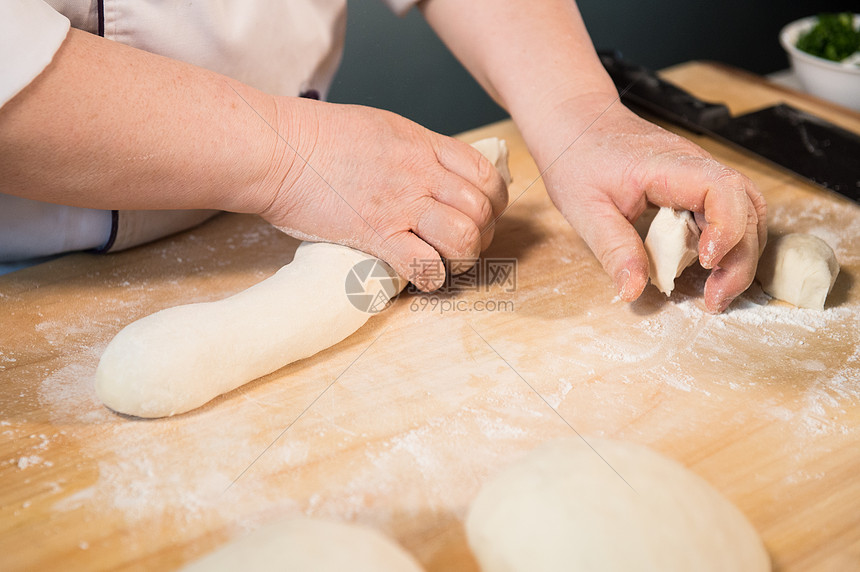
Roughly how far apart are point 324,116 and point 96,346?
0.50m

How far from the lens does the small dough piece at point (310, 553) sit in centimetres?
63

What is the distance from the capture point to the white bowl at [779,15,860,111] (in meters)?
1.71

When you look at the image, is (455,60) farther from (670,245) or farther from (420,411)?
(420,411)

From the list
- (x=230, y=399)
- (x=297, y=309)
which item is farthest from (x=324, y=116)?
(x=230, y=399)

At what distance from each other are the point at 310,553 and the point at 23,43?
0.70 meters

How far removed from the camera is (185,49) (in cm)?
113

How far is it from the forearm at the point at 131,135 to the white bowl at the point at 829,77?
1.49 metres

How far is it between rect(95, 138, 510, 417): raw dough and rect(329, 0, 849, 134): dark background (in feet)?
1.05

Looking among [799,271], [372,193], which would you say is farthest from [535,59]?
[799,271]

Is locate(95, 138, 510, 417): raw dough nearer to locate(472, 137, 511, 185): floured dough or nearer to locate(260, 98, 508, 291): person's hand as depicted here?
locate(260, 98, 508, 291): person's hand

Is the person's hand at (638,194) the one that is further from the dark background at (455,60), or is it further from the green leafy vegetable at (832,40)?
the green leafy vegetable at (832,40)

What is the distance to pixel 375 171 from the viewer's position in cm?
107

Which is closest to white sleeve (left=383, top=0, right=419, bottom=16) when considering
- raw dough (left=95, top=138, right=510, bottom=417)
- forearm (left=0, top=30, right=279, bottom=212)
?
forearm (left=0, top=30, right=279, bottom=212)

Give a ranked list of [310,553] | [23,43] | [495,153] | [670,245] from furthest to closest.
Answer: [495,153], [670,245], [23,43], [310,553]
